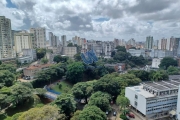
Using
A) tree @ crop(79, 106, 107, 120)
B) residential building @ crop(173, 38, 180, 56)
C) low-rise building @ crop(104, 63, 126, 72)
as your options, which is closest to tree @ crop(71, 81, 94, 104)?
tree @ crop(79, 106, 107, 120)

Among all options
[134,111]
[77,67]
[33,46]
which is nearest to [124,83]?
[134,111]

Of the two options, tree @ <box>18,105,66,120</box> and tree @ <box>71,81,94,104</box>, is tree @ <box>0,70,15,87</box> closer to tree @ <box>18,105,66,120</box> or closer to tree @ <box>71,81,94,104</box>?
tree @ <box>71,81,94,104</box>

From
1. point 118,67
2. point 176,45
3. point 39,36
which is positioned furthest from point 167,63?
point 39,36

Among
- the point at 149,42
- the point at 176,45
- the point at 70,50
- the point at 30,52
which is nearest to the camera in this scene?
the point at 30,52

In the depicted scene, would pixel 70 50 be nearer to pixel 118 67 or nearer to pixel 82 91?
pixel 118 67

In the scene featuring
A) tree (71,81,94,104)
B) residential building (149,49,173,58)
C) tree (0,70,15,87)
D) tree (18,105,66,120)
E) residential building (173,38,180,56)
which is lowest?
tree (71,81,94,104)

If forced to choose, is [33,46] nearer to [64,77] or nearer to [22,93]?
[64,77]

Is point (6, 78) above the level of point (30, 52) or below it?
below
